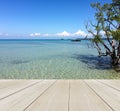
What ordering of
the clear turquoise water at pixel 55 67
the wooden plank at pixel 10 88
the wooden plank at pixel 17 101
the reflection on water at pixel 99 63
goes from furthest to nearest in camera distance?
the reflection on water at pixel 99 63 < the clear turquoise water at pixel 55 67 < the wooden plank at pixel 10 88 < the wooden plank at pixel 17 101

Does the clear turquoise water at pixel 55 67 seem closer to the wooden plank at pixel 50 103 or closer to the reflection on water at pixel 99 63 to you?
the reflection on water at pixel 99 63

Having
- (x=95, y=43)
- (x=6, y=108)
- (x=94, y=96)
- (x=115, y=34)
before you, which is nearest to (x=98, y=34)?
(x=95, y=43)

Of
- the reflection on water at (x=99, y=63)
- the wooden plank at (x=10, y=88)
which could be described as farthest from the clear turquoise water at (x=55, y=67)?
the wooden plank at (x=10, y=88)

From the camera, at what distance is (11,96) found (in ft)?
8.83

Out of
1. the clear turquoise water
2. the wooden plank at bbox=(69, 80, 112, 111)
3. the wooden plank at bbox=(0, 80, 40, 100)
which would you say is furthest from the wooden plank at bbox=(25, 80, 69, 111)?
the clear turquoise water

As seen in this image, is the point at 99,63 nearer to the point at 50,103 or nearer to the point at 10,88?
the point at 10,88

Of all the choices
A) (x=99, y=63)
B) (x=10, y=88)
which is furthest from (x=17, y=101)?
(x=99, y=63)

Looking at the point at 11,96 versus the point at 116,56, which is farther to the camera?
the point at 116,56

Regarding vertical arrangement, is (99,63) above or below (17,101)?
below

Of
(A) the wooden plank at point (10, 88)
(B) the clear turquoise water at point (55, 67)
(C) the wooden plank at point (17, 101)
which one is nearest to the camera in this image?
(C) the wooden plank at point (17, 101)

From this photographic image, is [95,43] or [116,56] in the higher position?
[95,43]

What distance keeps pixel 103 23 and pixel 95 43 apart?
5.65 ft

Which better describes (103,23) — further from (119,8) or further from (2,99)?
(2,99)

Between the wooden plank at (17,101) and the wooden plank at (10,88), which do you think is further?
the wooden plank at (10,88)
